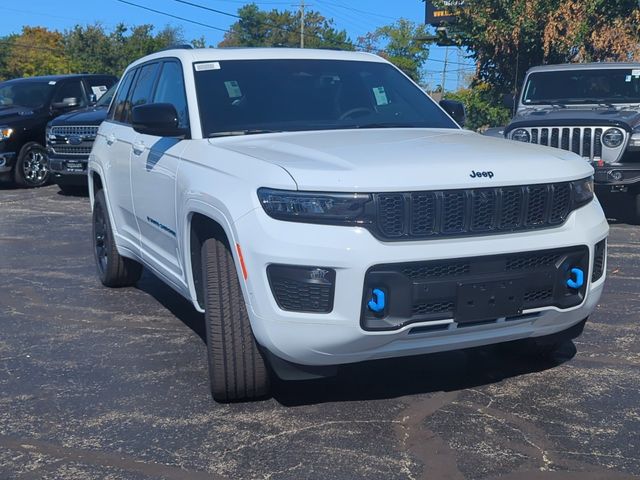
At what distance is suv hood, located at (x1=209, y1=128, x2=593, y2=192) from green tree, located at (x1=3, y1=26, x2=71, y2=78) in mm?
58012

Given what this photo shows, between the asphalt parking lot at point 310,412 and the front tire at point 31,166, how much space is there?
945 cm

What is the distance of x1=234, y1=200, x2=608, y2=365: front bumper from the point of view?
150 inches

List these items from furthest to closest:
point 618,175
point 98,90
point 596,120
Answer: point 98,90 < point 596,120 < point 618,175

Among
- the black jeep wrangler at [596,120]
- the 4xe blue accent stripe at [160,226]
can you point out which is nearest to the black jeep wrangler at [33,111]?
the black jeep wrangler at [596,120]

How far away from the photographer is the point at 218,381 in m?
4.32

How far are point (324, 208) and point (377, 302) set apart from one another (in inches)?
18.3

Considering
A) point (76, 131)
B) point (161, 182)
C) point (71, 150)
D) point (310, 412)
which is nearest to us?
point (310, 412)

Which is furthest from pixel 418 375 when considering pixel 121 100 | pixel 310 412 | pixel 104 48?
pixel 104 48

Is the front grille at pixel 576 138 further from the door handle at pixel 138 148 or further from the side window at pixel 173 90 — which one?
the door handle at pixel 138 148

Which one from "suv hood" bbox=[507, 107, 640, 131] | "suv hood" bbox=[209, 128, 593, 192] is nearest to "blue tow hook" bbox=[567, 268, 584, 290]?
"suv hood" bbox=[209, 128, 593, 192]

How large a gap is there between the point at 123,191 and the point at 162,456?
110 inches

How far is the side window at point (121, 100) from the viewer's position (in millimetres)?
6832

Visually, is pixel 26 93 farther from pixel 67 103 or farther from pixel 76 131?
pixel 76 131

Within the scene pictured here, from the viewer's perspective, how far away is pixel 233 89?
17.5 ft
